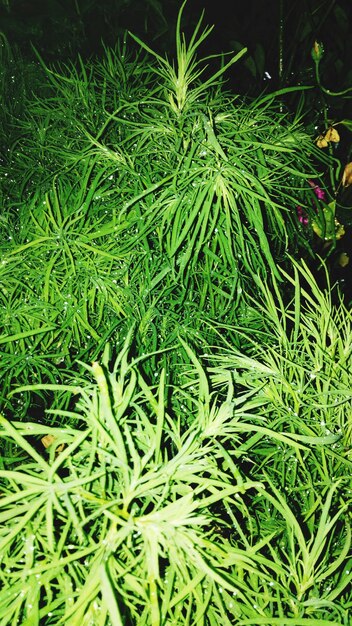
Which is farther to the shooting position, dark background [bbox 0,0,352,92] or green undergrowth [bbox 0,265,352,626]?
dark background [bbox 0,0,352,92]

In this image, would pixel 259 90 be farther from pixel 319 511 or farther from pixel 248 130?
pixel 319 511

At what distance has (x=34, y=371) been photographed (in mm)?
674

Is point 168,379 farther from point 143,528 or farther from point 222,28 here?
point 222,28

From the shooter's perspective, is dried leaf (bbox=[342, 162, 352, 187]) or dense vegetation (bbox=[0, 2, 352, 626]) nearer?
dense vegetation (bbox=[0, 2, 352, 626])

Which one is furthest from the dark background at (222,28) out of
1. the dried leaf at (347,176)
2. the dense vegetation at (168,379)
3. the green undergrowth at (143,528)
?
the green undergrowth at (143,528)

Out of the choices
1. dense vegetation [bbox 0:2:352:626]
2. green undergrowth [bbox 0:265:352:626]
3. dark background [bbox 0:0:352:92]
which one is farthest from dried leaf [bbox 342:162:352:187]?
green undergrowth [bbox 0:265:352:626]

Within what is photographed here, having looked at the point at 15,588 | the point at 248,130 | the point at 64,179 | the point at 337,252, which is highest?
the point at 248,130

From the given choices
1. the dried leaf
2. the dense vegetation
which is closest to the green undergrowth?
the dense vegetation

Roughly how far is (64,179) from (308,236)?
0.43m

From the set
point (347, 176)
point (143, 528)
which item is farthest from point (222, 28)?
point (143, 528)

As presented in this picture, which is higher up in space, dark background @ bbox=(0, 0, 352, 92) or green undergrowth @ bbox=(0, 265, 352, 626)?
dark background @ bbox=(0, 0, 352, 92)

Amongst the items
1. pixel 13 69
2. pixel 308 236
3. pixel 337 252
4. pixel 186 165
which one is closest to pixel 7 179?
pixel 13 69

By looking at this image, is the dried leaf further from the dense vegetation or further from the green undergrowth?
the green undergrowth

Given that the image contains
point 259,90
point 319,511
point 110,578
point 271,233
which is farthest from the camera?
point 259,90
